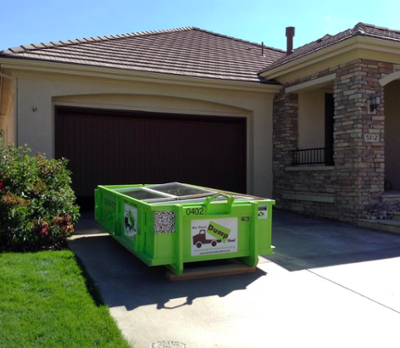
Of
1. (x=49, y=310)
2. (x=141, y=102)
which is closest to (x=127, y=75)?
(x=141, y=102)

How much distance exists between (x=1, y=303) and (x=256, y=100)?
9540mm

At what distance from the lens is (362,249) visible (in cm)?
700

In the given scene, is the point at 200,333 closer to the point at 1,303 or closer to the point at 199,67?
the point at 1,303

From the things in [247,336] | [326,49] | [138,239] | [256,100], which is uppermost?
[326,49]

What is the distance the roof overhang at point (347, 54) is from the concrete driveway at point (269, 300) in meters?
4.72

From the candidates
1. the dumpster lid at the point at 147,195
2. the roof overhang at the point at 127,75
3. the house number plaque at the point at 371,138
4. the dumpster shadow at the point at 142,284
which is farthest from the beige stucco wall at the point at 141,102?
the dumpster shadow at the point at 142,284

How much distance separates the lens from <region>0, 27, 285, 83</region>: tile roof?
1009 cm

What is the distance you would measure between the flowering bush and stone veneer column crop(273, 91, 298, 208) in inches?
260

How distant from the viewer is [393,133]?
12453mm

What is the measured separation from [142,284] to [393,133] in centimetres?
1031

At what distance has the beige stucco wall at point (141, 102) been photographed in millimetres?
9617

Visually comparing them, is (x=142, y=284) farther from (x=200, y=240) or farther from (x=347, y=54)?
(x=347, y=54)

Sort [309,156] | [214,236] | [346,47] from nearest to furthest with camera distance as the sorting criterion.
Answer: [214,236], [346,47], [309,156]

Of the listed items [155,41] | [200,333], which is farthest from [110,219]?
[155,41]
